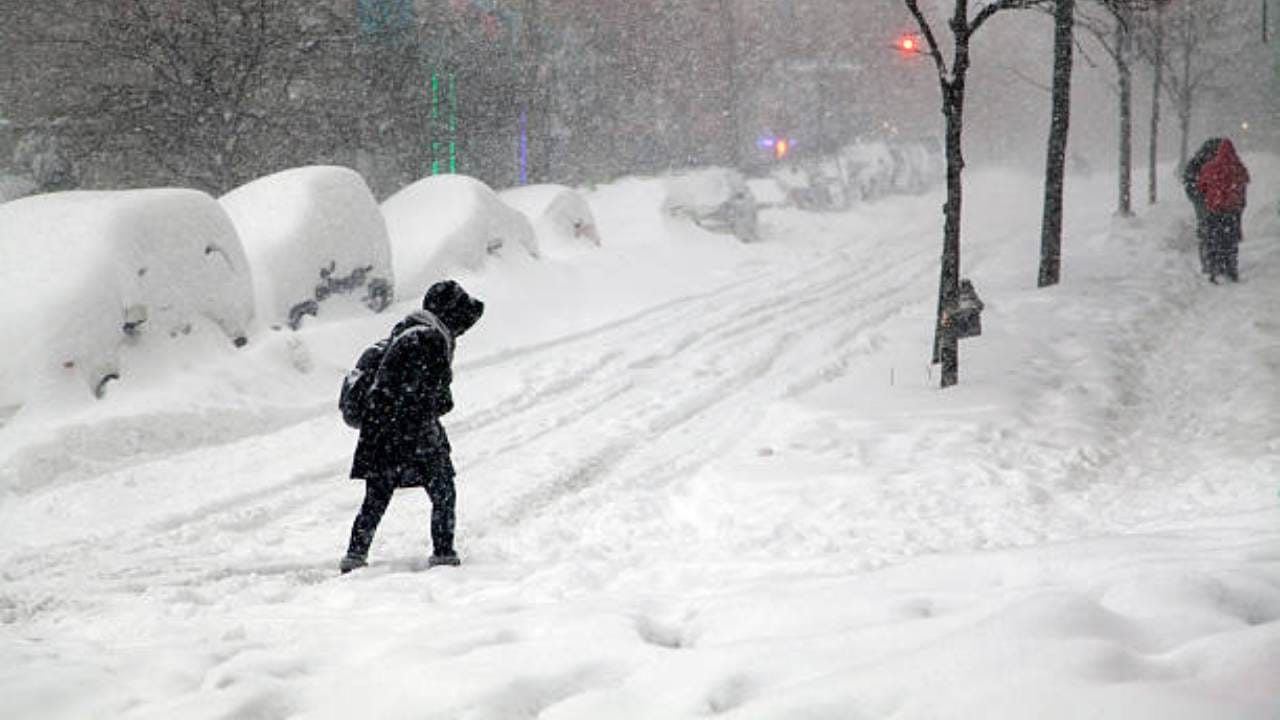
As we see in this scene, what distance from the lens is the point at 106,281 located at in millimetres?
8398

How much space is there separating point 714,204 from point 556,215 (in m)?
6.10

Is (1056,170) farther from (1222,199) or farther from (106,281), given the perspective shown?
(106,281)

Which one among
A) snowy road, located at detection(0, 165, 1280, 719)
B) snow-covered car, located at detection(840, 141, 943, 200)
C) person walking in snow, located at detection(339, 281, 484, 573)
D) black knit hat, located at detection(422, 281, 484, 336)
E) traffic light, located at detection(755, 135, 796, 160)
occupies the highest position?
traffic light, located at detection(755, 135, 796, 160)

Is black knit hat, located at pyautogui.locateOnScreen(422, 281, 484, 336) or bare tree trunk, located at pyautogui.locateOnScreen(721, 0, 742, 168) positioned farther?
bare tree trunk, located at pyautogui.locateOnScreen(721, 0, 742, 168)

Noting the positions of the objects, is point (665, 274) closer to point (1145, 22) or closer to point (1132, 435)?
point (1132, 435)

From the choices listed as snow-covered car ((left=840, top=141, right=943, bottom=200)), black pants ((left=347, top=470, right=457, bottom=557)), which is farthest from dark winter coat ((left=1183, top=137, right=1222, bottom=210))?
snow-covered car ((left=840, top=141, right=943, bottom=200))

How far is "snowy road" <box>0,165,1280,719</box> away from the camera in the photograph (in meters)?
3.04

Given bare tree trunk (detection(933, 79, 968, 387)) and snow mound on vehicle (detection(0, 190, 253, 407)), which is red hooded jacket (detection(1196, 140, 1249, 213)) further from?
snow mound on vehicle (detection(0, 190, 253, 407))

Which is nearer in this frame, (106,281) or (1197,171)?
(106,281)

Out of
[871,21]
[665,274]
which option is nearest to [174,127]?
[665,274]

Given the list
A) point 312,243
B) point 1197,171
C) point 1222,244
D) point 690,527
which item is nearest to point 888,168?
point 1222,244

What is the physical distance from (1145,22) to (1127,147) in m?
2.66

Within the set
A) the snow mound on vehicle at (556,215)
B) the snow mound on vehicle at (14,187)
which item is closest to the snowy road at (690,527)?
the snow mound on vehicle at (556,215)

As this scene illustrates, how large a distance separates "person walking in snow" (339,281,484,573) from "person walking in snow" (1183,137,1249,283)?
12.2 m
